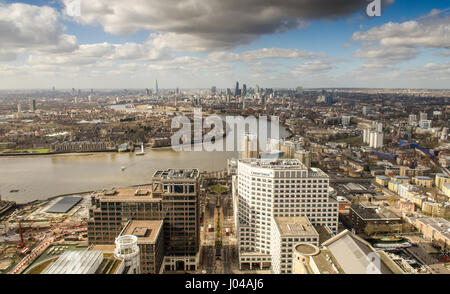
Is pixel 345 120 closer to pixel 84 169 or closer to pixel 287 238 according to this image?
pixel 84 169

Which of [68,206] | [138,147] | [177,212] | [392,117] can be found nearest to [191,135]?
[138,147]

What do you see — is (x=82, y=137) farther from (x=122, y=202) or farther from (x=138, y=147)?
(x=122, y=202)

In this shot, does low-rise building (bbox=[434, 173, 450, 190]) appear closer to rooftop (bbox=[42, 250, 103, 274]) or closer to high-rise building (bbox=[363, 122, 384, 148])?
high-rise building (bbox=[363, 122, 384, 148])

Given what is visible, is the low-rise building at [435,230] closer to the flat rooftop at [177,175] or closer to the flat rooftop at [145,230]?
the flat rooftop at [177,175]

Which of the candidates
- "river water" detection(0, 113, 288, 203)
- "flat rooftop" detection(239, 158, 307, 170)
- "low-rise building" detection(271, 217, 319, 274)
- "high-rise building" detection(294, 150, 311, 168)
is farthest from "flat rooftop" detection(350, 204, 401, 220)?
"river water" detection(0, 113, 288, 203)

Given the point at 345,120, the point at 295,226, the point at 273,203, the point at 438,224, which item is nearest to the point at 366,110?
the point at 345,120

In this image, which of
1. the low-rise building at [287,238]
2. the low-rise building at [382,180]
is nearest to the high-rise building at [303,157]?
the low-rise building at [382,180]
